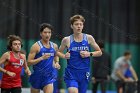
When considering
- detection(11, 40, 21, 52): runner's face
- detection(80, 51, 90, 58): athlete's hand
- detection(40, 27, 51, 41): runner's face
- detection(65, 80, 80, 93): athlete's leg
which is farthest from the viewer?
detection(11, 40, 21, 52): runner's face

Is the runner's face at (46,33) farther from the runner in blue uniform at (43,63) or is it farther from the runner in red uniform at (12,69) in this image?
the runner in red uniform at (12,69)

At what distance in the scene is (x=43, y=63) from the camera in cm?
1066

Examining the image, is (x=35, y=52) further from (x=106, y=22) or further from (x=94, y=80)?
(x=106, y=22)

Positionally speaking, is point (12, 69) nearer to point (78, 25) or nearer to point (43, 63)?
point (43, 63)

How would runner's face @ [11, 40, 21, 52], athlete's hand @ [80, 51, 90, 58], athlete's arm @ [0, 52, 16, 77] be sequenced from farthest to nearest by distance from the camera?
runner's face @ [11, 40, 21, 52] → athlete's arm @ [0, 52, 16, 77] → athlete's hand @ [80, 51, 90, 58]

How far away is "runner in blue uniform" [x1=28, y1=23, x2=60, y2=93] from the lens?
10.6 meters

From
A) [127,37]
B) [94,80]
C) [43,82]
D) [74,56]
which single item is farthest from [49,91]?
[127,37]

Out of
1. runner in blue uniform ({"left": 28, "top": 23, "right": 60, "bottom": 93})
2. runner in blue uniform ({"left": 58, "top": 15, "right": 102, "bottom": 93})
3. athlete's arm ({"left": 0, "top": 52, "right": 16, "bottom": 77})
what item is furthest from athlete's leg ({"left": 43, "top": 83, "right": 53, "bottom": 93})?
athlete's arm ({"left": 0, "top": 52, "right": 16, "bottom": 77})

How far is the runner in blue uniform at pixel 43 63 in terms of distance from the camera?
10578 mm

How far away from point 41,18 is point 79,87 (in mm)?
6982

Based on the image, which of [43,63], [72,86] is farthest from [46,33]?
[72,86]

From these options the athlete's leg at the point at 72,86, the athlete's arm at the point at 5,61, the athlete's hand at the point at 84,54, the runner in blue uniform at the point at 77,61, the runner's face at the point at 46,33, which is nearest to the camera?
the athlete's leg at the point at 72,86

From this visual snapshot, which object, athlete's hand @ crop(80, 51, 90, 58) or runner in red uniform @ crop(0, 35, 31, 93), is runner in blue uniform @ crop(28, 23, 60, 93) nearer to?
runner in red uniform @ crop(0, 35, 31, 93)

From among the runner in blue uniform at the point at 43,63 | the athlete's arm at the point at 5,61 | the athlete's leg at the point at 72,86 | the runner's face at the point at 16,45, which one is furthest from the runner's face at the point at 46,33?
the athlete's leg at the point at 72,86
